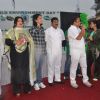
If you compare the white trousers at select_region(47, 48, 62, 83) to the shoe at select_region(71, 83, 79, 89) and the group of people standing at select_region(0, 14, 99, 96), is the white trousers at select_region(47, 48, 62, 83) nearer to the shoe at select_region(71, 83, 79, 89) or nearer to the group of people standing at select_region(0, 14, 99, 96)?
the group of people standing at select_region(0, 14, 99, 96)

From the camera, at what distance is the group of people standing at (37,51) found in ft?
15.6

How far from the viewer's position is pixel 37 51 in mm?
5062

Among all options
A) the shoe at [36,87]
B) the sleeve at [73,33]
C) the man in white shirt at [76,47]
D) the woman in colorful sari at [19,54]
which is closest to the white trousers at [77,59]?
the man in white shirt at [76,47]

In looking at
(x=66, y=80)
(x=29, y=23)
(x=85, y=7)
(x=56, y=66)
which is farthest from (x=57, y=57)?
(x=85, y=7)

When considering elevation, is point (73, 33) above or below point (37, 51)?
above

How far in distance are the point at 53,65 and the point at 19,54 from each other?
2.58 ft

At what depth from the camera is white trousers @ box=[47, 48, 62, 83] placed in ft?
17.2

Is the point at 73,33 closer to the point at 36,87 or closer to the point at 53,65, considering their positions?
the point at 53,65

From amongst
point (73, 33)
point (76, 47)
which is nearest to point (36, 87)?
point (76, 47)

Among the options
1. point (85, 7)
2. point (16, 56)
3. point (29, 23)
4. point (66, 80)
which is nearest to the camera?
point (16, 56)

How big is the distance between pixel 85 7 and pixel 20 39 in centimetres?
280

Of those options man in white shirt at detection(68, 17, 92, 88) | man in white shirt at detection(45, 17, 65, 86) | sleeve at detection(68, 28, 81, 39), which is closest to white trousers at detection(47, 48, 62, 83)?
man in white shirt at detection(45, 17, 65, 86)

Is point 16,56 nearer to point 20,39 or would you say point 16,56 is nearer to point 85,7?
point 20,39

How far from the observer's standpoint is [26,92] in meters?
4.88
